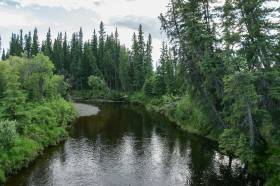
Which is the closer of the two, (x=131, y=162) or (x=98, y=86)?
(x=131, y=162)

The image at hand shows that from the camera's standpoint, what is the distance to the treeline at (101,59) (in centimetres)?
10564

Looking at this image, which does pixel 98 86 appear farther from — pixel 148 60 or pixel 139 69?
pixel 148 60

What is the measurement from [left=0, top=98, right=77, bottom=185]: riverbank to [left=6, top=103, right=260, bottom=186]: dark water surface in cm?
87

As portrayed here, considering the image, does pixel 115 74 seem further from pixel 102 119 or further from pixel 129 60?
pixel 102 119

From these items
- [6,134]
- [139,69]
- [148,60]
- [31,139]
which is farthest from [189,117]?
[148,60]

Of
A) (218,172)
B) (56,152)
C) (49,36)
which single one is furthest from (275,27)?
(49,36)

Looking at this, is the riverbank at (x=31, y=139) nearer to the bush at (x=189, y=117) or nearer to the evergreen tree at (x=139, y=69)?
the bush at (x=189, y=117)

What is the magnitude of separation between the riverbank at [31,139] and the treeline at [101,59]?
181 ft

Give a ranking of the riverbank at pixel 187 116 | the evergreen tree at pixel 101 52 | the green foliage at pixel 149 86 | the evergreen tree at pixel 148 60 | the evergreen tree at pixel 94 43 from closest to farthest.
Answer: the riverbank at pixel 187 116 < the green foliage at pixel 149 86 < the evergreen tree at pixel 148 60 < the evergreen tree at pixel 101 52 < the evergreen tree at pixel 94 43

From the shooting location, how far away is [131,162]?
33.5 meters

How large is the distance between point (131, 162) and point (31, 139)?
1148 centimetres

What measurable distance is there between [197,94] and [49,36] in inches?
4086

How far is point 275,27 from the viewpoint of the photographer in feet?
94.0

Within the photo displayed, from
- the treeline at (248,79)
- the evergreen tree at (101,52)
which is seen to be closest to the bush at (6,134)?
the treeline at (248,79)
